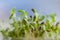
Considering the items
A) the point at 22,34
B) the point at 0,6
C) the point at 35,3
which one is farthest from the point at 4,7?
the point at 22,34

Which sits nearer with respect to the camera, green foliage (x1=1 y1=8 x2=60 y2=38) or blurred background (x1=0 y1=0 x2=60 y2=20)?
green foliage (x1=1 y1=8 x2=60 y2=38)

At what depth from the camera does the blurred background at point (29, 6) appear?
1.29 meters

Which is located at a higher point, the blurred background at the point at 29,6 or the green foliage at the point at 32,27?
the blurred background at the point at 29,6

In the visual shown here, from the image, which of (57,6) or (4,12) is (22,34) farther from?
(57,6)

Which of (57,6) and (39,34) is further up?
(57,6)

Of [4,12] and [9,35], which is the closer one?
[9,35]

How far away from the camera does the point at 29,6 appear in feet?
4.25

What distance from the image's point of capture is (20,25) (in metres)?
1.05

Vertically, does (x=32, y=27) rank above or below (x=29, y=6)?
below

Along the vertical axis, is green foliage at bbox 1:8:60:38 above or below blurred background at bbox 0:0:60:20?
below

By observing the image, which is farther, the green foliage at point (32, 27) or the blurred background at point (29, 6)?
the blurred background at point (29, 6)

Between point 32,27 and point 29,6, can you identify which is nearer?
point 32,27

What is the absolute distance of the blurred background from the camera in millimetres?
1285

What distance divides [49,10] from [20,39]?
0.43 metres
